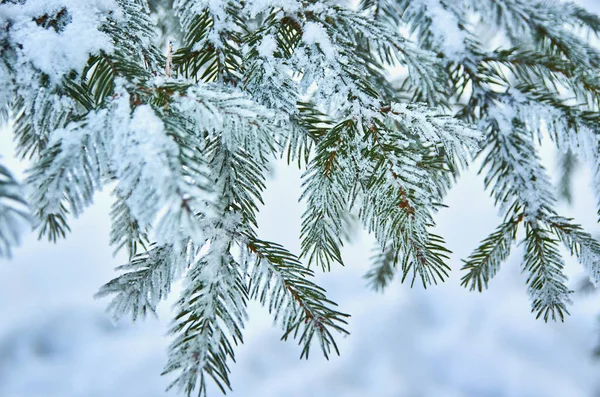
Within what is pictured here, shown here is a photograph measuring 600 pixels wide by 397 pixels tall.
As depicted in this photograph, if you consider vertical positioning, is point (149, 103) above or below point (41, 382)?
below

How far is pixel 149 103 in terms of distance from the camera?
1.88ft

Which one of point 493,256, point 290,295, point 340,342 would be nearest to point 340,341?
point 340,342

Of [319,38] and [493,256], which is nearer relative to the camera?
[319,38]

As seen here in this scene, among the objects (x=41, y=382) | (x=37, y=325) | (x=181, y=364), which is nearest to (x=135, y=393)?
(x=41, y=382)

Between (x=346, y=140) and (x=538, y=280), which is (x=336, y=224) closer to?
(x=346, y=140)

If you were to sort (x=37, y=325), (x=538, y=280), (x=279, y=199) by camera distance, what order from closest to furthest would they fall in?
(x=538, y=280)
(x=37, y=325)
(x=279, y=199)

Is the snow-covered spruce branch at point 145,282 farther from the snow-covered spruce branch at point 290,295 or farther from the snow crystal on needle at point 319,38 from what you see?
the snow crystal on needle at point 319,38

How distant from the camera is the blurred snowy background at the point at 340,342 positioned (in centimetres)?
268

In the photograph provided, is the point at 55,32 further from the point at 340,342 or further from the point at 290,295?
the point at 340,342

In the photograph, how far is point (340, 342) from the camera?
10.2ft

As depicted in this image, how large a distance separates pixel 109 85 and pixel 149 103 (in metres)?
0.10

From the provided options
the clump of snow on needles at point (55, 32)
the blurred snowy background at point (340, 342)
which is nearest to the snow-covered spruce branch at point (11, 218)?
the clump of snow on needles at point (55, 32)

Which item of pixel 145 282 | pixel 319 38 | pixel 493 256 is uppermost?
pixel 319 38

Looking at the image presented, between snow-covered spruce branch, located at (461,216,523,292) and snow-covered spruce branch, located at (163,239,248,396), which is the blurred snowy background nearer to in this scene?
snow-covered spruce branch, located at (461,216,523,292)
